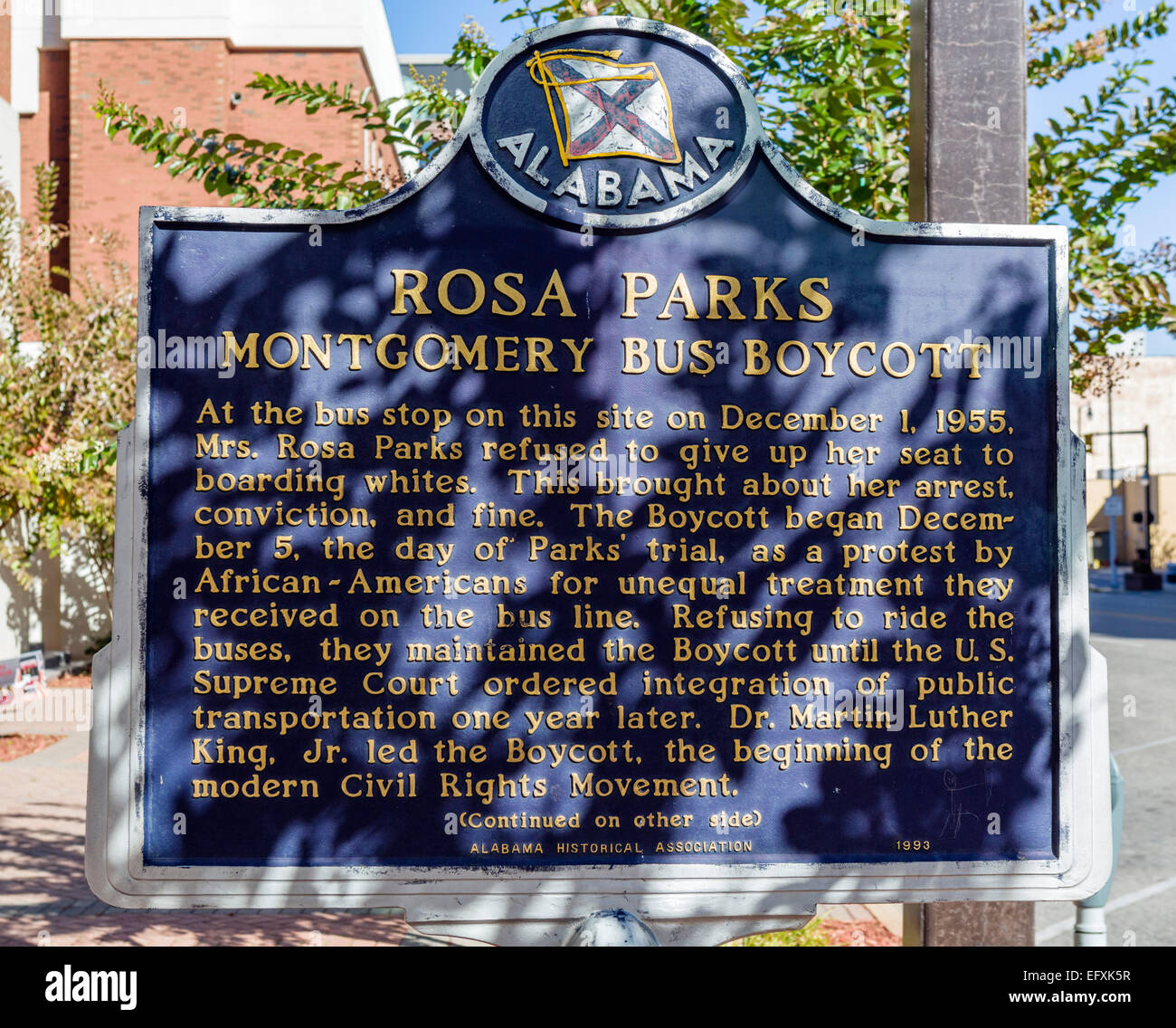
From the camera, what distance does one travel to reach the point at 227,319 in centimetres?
297

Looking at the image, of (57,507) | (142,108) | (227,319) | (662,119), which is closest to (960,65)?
(662,119)

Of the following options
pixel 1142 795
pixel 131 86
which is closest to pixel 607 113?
pixel 1142 795

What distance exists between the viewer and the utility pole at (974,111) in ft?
11.0

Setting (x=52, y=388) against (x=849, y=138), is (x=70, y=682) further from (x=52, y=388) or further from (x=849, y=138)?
(x=849, y=138)

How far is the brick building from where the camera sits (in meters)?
19.0

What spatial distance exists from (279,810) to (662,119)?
245cm

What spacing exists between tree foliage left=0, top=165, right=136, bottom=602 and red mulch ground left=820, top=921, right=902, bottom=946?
8.96m

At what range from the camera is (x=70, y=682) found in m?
17.5

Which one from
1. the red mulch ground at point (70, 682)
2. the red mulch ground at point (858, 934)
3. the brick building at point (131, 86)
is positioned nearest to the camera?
the red mulch ground at point (858, 934)

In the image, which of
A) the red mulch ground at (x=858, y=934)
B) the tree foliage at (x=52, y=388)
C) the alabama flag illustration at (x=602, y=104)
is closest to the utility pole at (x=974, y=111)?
the alabama flag illustration at (x=602, y=104)

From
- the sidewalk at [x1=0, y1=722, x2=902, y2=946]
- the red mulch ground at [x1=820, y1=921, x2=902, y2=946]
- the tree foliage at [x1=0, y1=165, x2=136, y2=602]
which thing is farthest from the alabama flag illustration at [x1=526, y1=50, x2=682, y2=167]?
the tree foliage at [x1=0, y1=165, x2=136, y2=602]

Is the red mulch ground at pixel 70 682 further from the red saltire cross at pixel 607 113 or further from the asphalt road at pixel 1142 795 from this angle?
the red saltire cross at pixel 607 113

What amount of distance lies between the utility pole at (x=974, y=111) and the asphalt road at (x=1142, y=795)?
2026 mm

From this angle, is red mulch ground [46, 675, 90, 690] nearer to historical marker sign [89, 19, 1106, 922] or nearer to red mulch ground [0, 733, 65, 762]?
red mulch ground [0, 733, 65, 762]
